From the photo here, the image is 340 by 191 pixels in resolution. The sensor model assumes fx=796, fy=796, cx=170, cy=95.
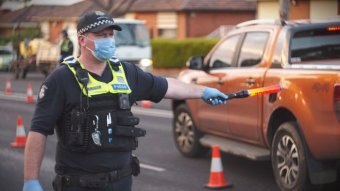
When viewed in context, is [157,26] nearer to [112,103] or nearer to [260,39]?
[260,39]

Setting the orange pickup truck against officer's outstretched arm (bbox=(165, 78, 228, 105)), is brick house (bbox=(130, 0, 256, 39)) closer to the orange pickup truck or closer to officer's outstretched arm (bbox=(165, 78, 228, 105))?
the orange pickup truck

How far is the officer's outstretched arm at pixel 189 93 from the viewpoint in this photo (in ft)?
16.8

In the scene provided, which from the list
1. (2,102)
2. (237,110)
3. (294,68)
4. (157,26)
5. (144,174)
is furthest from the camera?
(157,26)

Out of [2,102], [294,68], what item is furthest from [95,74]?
[2,102]

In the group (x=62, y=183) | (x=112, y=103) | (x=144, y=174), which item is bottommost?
(x=144, y=174)

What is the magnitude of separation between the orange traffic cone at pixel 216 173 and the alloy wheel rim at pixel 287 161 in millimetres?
808

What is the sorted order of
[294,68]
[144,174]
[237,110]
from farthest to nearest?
[144,174] < [237,110] < [294,68]

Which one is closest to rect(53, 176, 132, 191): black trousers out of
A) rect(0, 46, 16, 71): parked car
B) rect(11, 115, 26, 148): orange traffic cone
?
rect(11, 115, 26, 148): orange traffic cone

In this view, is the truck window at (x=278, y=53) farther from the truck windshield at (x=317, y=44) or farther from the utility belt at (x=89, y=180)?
the utility belt at (x=89, y=180)

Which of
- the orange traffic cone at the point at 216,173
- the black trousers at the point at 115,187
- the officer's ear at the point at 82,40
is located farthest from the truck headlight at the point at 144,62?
the black trousers at the point at 115,187

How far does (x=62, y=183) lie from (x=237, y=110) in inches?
190

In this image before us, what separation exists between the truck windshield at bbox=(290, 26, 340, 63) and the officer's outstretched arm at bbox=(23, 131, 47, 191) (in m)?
4.73

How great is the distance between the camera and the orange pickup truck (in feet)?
24.2

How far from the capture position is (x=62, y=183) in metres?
4.56
